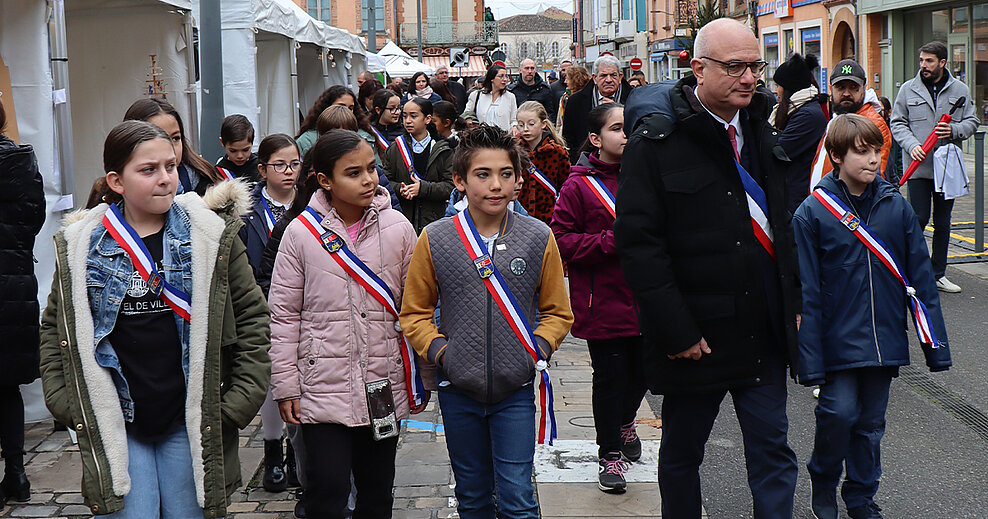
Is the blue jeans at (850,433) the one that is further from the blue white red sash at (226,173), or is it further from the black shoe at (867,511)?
the blue white red sash at (226,173)

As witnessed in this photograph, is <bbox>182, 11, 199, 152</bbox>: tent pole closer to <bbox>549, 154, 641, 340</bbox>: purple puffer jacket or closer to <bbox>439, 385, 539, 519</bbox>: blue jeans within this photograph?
<bbox>549, 154, 641, 340</bbox>: purple puffer jacket

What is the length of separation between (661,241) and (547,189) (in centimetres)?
367

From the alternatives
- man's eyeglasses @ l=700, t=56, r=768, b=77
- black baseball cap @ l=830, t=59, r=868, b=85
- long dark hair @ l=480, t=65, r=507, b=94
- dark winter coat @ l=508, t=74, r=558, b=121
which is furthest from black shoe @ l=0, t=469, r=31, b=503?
dark winter coat @ l=508, t=74, r=558, b=121

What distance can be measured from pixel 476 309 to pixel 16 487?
8.95 feet

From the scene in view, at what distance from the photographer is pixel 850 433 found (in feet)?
15.3

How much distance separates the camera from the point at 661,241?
3.82m

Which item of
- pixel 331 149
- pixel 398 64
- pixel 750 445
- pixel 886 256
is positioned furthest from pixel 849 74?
pixel 398 64

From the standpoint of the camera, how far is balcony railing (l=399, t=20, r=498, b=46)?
76.1 meters

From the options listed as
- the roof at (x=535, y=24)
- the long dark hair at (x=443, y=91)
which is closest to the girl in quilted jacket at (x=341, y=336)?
the long dark hair at (x=443, y=91)

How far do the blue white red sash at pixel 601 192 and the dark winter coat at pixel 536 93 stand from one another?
10145 millimetres

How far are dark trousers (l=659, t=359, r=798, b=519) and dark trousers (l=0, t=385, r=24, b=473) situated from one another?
124 inches

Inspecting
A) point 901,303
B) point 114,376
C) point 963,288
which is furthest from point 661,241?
point 963,288

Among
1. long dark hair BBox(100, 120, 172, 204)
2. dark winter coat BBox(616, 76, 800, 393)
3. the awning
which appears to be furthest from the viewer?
the awning

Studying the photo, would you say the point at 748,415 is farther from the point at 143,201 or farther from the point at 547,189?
the point at 547,189
